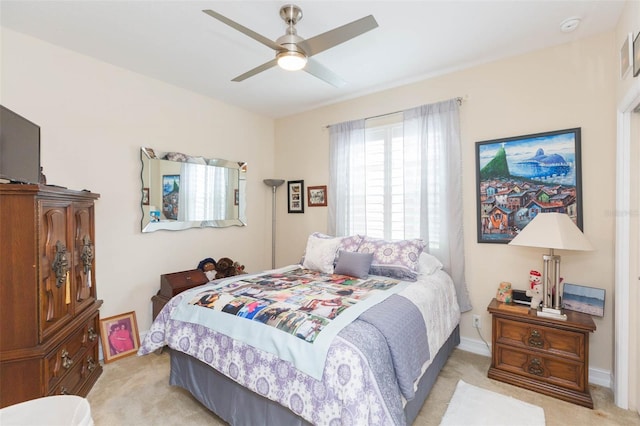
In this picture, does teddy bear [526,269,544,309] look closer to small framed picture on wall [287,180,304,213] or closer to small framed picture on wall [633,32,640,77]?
small framed picture on wall [633,32,640,77]

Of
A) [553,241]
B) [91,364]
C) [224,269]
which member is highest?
[553,241]

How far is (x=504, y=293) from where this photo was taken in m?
2.59

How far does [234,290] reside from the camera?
230 centimetres

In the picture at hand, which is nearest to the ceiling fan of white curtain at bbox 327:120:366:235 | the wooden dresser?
white curtain at bbox 327:120:366:235

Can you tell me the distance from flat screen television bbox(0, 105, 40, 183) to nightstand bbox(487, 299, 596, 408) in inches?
135

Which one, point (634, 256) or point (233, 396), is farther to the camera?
point (634, 256)

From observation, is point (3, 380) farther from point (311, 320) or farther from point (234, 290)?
point (311, 320)

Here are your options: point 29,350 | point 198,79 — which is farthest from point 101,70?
point 29,350

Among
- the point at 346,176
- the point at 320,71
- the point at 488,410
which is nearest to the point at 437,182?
the point at 346,176

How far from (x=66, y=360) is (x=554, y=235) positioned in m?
3.52

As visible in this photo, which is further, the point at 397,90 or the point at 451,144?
the point at 397,90

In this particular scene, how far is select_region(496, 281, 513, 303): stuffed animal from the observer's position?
8.43ft

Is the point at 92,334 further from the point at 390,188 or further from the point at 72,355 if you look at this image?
the point at 390,188

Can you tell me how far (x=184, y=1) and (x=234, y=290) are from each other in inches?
81.2
